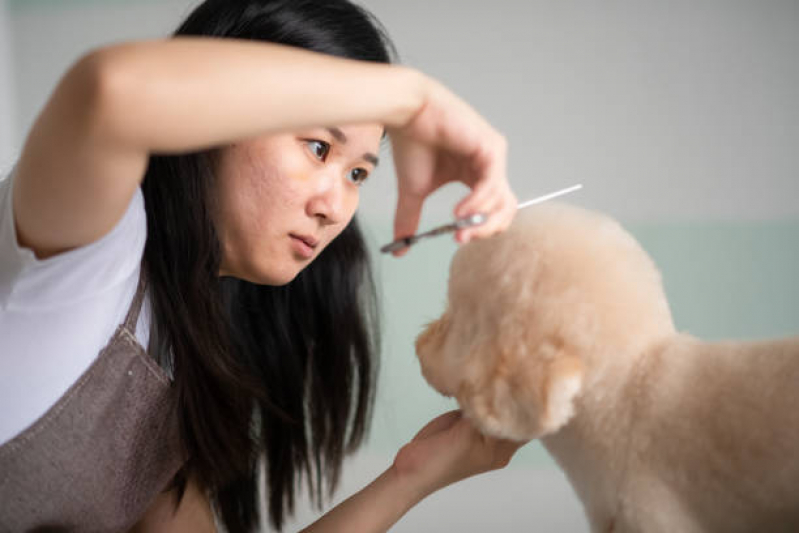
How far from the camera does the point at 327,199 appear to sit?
2.37 ft

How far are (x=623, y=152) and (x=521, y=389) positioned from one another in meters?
0.80

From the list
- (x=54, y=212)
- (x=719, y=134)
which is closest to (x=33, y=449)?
(x=54, y=212)

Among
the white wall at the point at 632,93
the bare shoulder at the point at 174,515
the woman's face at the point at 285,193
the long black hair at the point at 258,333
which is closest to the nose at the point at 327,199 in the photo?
the woman's face at the point at 285,193

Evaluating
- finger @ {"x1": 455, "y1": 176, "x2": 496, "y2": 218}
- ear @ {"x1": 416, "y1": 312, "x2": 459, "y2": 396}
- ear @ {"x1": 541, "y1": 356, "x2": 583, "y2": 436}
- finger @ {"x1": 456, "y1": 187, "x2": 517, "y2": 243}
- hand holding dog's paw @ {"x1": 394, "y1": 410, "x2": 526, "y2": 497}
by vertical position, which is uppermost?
finger @ {"x1": 455, "y1": 176, "x2": 496, "y2": 218}

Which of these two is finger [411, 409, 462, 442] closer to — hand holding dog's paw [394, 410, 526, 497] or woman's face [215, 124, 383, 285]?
hand holding dog's paw [394, 410, 526, 497]

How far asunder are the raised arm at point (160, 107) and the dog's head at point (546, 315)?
157 mm

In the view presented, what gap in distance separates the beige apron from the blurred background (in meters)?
0.45

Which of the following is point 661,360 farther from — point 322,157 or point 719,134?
point 719,134

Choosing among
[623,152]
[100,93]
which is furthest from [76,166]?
[623,152]

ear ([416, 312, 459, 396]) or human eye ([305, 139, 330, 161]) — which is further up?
human eye ([305, 139, 330, 161])

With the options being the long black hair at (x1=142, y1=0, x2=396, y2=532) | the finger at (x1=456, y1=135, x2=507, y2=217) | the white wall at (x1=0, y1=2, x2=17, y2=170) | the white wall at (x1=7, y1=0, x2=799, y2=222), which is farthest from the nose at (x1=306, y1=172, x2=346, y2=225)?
the white wall at (x1=0, y1=2, x2=17, y2=170)

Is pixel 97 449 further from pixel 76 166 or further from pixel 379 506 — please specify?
pixel 76 166

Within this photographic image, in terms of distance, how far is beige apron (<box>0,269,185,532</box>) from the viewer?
26.2 inches

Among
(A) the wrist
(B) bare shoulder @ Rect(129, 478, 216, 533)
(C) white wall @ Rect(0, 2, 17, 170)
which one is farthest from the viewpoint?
(C) white wall @ Rect(0, 2, 17, 170)
